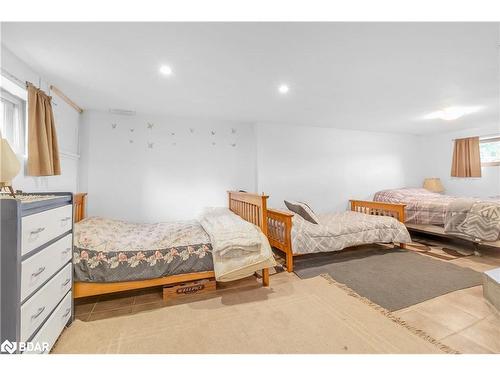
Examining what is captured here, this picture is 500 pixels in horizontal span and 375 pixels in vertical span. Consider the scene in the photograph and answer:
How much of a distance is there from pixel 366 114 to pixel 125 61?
3.41 m

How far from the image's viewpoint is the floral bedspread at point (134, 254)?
1.76 metres

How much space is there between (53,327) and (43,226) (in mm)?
672

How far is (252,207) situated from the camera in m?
2.58

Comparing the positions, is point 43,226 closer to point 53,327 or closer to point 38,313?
point 38,313

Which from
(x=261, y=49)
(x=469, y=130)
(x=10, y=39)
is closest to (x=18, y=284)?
(x=10, y=39)

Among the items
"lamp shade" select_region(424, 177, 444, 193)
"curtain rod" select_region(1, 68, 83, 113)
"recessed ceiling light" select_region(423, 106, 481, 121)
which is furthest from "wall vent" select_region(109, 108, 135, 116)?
"lamp shade" select_region(424, 177, 444, 193)

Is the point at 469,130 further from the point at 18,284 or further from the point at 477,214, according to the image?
the point at 18,284

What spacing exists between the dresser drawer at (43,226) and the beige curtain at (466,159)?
666 cm

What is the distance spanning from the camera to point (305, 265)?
278cm

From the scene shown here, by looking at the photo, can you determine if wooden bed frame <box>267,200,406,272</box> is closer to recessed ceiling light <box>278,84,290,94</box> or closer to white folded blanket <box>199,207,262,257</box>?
white folded blanket <box>199,207,262,257</box>

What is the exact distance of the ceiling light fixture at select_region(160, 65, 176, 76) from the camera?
196 centimetres

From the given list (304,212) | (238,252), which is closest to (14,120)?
(238,252)

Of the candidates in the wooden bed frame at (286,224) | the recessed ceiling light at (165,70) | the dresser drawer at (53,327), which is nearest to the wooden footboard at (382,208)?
the wooden bed frame at (286,224)

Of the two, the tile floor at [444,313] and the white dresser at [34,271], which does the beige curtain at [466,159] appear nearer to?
the tile floor at [444,313]
